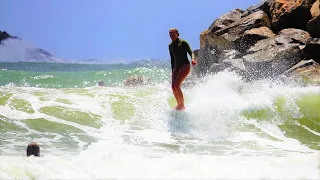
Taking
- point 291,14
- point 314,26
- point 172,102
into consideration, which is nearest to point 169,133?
point 172,102

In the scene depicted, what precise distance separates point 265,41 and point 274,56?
147 centimetres

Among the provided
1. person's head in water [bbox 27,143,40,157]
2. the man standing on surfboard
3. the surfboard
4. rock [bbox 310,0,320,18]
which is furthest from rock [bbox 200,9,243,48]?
person's head in water [bbox 27,143,40,157]

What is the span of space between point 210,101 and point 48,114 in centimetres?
464

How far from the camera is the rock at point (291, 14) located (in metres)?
16.7

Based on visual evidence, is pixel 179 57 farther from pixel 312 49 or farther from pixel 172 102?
pixel 312 49

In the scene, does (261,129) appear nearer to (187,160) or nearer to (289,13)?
(187,160)

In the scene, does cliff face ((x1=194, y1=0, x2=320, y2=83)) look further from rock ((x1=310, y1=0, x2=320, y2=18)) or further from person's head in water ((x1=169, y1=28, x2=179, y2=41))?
person's head in water ((x1=169, y1=28, x2=179, y2=41))

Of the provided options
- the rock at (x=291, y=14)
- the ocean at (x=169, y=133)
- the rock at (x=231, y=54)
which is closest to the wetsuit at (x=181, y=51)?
the ocean at (x=169, y=133)

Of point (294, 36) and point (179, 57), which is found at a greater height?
point (294, 36)

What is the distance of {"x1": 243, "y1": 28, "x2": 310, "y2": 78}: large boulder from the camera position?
14.1 meters

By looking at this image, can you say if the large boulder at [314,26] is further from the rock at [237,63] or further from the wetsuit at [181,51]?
the wetsuit at [181,51]

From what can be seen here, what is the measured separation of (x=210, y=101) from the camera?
1219 cm

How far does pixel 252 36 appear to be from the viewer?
1622cm

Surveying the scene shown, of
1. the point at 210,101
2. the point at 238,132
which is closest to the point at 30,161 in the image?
the point at 238,132
